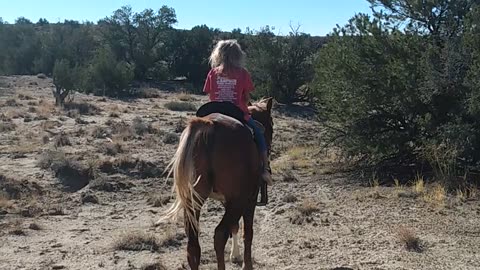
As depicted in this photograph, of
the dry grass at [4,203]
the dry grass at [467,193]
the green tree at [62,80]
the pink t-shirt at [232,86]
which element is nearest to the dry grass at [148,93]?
the green tree at [62,80]

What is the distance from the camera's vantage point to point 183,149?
16.9ft

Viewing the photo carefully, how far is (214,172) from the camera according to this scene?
514 cm

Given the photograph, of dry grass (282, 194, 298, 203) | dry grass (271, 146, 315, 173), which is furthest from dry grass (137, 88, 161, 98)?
dry grass (282, 194, 298, 203)

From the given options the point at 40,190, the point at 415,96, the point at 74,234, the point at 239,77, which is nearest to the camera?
the point at 239,77

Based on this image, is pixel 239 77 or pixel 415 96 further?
pixel 415 96

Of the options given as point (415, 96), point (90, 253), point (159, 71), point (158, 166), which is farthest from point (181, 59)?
point (90, 253)

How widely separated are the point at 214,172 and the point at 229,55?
150 centimetres

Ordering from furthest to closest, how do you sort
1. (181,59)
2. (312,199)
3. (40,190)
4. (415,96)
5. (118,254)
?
1. (181,59)
2. (40,190)
3. (415,96)
4. (312,199)
5. (118,254)

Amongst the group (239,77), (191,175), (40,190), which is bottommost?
(40,190)

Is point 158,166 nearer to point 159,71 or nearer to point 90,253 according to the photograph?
point 90,253

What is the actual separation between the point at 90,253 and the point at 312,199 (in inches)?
165

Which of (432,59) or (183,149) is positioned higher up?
(432,59)

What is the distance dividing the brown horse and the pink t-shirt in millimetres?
862

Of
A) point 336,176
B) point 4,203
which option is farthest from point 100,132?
point 336,176
